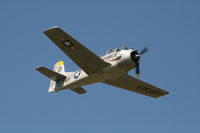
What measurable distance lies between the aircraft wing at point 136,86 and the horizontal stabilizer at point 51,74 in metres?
3.95

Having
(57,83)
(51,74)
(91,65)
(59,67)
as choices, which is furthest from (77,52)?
(59,67)

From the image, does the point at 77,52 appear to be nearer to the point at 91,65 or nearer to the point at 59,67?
the point at 91,65

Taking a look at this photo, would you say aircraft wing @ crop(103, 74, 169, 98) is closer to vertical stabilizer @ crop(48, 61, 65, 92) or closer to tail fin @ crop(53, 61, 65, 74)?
vertical stabilizer @ crop(48, 61, 65, 92)

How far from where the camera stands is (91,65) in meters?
23.9

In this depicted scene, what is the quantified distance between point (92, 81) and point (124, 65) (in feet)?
11.8

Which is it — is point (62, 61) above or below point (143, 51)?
above

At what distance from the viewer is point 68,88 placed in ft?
90.2

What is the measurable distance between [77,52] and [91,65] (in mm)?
1507

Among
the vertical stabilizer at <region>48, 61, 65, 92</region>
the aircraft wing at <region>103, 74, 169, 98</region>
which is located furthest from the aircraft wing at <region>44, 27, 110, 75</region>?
the vertical stabilizer at <region>48, 61, 65, 92</region>

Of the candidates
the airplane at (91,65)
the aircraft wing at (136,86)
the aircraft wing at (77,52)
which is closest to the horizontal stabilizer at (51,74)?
the airplane at (91,65)

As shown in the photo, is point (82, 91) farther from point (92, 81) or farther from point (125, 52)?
point (125, 52)

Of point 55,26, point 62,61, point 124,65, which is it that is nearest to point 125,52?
point 124,65

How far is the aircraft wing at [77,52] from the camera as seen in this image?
2131 centimetres

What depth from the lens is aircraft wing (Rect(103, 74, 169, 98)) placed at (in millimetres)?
27136
